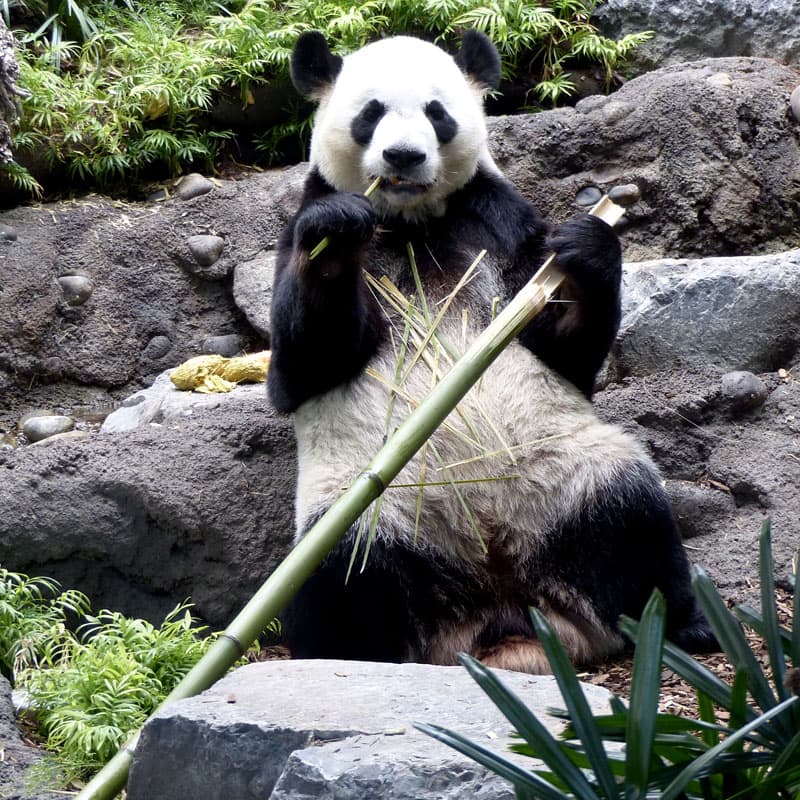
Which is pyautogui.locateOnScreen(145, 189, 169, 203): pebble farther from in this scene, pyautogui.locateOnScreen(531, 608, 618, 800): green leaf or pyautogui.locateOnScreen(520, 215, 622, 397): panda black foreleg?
pyautogui.locateOnScreen(531, 608, 618, 800): green leaf

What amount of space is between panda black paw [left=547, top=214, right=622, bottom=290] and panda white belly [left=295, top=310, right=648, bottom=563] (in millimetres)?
504

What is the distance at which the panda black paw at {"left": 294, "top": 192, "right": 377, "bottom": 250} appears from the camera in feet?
13.4

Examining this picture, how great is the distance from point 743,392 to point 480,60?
2.17m

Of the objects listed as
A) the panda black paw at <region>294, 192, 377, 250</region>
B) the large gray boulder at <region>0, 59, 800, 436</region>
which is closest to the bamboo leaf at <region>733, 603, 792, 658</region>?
the panda black paw at <region>294, 192, 377, 250</region>

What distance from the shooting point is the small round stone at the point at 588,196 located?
7395 mm

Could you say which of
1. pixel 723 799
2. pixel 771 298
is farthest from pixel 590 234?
pixel 723 799

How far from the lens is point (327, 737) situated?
103 inches

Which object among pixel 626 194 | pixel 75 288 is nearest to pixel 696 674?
pixel 626 194

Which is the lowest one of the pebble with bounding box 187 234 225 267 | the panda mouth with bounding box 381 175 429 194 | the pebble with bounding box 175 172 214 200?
the pebble with bounding box 187 234 225 267

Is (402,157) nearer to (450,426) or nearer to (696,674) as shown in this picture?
(450,426)

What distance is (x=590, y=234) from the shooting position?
14.8 ft

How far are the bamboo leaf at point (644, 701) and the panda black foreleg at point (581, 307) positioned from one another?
107 inches

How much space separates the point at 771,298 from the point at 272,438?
276 centimetres

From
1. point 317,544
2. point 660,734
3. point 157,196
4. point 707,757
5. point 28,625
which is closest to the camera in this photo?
point 707,757
